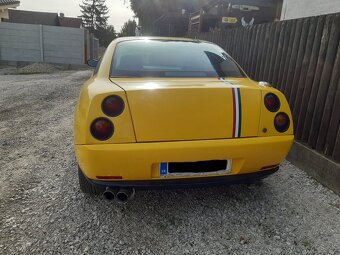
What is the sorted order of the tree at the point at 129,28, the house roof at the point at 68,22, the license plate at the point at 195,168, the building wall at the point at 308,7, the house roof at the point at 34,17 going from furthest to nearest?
the tree at the point at 129,28 < the house roof at the point at 68,22 < the house roof at the point at 34,17 < the building wall at the point at 308,7 < the license plate at the point at 195,168

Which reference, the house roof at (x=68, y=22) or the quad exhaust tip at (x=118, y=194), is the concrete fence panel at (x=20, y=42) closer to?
the quad exhaust tip at (x=118, y=194)

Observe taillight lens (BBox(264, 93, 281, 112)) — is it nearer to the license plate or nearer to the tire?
the license plate

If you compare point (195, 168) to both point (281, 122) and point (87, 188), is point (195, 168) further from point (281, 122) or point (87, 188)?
point (87, 188)

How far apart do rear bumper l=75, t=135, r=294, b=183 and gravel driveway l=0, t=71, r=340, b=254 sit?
448 millimetres

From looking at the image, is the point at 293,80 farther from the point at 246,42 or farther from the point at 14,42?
the point at 14,42

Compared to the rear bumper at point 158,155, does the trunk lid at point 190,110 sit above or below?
above

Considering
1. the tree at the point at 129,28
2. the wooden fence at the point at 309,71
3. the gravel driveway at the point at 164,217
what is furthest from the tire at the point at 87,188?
the tree at the point at 129,28

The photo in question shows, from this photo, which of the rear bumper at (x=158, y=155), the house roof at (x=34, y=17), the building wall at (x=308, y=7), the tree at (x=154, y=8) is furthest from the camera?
the house roof at (x=34, y=17)

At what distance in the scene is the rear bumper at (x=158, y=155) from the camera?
1.98 m

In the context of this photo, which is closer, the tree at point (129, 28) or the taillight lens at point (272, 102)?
the taillight lens at point (272, 102)

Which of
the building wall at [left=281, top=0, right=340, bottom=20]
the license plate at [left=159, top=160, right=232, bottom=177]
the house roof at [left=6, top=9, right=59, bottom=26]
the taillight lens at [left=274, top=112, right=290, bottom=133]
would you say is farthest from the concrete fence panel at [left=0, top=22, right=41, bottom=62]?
the house roof at [left=6, top=9, right=59, bottom=26]

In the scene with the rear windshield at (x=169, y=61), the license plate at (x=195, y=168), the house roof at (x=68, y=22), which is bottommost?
the license plate at (x=195, y=168)

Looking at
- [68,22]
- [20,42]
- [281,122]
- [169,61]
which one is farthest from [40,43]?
[68,22]

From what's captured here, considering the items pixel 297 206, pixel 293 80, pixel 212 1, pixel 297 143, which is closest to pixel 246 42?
pixel 293 80
